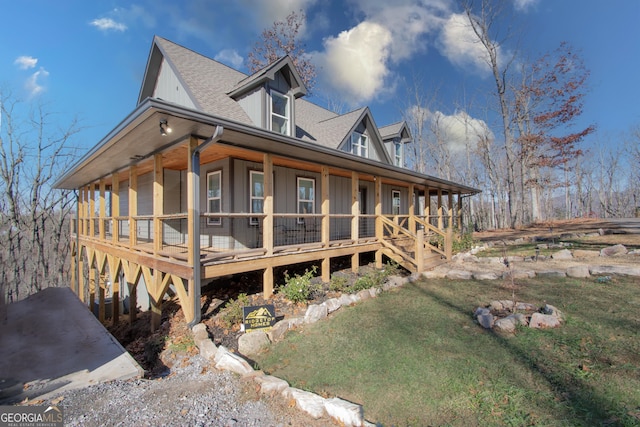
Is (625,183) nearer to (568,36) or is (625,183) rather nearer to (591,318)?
(568,36)

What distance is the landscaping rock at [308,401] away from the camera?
9.96 ft

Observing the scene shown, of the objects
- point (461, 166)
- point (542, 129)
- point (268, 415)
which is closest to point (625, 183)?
point (461, 166)

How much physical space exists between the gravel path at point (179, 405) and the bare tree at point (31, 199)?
67.9ft

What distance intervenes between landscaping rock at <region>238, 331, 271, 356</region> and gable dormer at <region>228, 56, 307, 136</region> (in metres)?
6.41

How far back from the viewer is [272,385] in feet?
11.4

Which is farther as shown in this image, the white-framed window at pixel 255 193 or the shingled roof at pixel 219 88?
the shingled roof at pixel 219 88

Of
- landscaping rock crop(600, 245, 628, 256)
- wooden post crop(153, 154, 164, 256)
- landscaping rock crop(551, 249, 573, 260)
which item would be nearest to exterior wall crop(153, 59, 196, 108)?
wooden post crop(153, 154, 164, 256)

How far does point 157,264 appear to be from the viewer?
21.2ft

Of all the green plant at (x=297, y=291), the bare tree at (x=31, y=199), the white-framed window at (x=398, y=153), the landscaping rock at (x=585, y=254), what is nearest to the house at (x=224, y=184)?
the green plant at (x=297, y=291)

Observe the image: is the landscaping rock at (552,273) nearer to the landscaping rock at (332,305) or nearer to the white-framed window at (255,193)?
the landscaping rock at (332,305)

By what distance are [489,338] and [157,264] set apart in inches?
255

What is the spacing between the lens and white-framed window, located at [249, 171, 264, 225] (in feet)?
28.8

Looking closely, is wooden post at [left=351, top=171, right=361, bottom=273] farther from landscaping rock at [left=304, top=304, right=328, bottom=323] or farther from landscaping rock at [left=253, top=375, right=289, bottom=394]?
landscaping rock at [left=253, top=375, right=289, bottom=394]

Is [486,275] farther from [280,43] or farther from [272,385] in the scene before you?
[280,43]
